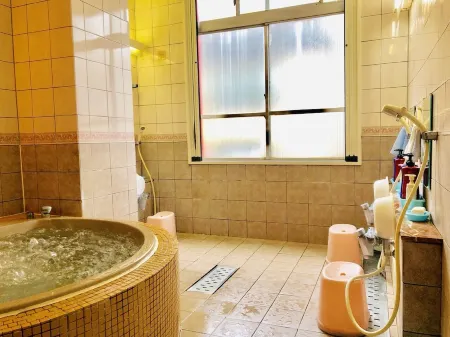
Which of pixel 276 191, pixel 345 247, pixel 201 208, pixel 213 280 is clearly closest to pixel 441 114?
pixel 345 247

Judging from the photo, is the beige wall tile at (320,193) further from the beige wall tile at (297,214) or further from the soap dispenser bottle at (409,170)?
the soap dispenser bottle at (409,170)

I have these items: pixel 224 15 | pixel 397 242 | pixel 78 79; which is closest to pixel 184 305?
pixel 397 242

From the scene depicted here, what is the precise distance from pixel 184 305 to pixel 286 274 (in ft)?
3.13

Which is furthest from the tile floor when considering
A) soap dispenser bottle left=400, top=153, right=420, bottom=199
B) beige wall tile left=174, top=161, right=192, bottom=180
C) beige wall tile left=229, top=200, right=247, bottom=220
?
soap dispenser bottle left=400, top=153, right=420, bottom=199

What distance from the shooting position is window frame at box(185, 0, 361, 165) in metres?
3.50

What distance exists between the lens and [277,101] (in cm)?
388

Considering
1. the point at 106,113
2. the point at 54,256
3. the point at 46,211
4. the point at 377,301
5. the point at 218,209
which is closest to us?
the point at 54,256

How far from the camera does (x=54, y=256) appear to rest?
2164 mm

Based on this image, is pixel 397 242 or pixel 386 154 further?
pixel 386 154

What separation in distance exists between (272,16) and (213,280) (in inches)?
106

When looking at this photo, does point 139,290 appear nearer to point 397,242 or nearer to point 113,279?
point 113,279

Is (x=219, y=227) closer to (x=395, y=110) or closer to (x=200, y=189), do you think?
(x=200, y=189)

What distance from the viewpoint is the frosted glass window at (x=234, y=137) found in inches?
158

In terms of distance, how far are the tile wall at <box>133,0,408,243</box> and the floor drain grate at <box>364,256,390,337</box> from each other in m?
0.88
